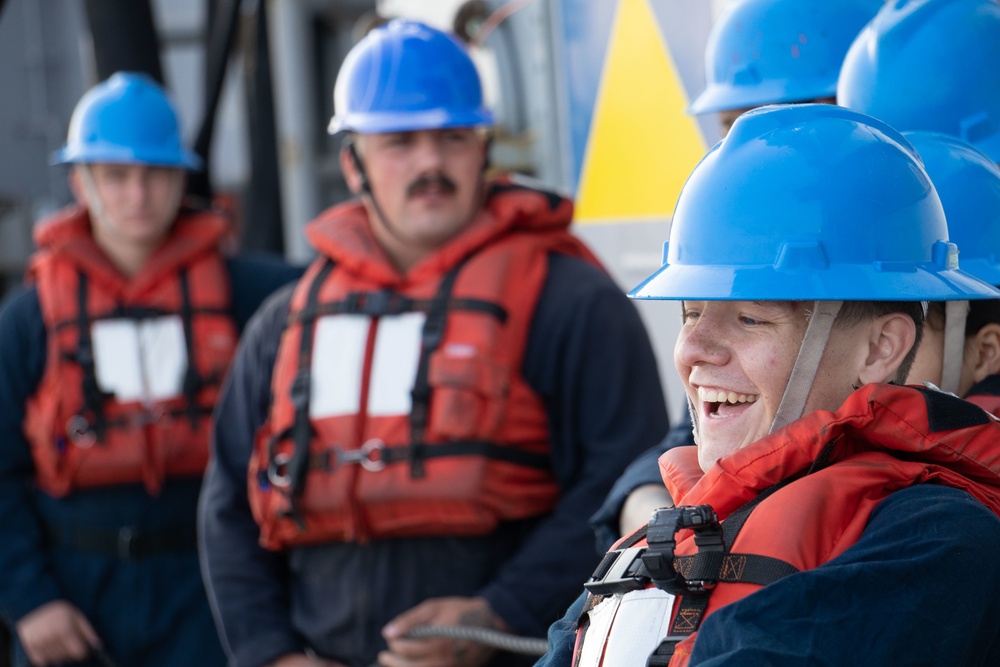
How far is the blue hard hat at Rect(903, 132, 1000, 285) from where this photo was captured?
199cm

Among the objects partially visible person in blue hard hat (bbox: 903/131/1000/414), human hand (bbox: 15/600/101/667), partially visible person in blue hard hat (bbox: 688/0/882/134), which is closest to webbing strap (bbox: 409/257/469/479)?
partially visible person in blue hard hat (bbox: 688/0/882/134)

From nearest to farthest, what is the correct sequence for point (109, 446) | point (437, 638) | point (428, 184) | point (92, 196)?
point (437, 638)
point (428, 184)
point (109, 446)
point (92, 196)

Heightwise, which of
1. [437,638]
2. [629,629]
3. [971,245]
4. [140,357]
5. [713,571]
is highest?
[971,245]

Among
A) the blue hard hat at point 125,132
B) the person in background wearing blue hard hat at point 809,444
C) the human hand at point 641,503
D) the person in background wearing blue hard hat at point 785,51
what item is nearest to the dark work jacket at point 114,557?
the blue hard hat at point 125,132

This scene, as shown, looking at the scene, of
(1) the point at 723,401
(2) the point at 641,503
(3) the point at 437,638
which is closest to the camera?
(1) the point at 723,401

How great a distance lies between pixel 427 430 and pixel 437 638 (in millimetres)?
452

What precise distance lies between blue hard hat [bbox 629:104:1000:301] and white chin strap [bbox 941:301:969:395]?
15 cm

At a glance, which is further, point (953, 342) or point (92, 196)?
point (92, 196)

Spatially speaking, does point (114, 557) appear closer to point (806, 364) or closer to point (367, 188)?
point (367, 188)

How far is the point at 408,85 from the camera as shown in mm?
3264

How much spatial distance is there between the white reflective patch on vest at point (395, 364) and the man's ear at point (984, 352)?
1.35 meters

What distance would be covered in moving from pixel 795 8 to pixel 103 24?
381cm

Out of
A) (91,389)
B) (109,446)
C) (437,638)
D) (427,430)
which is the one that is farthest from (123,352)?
(437,638)

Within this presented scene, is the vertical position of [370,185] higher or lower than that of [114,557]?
higher
